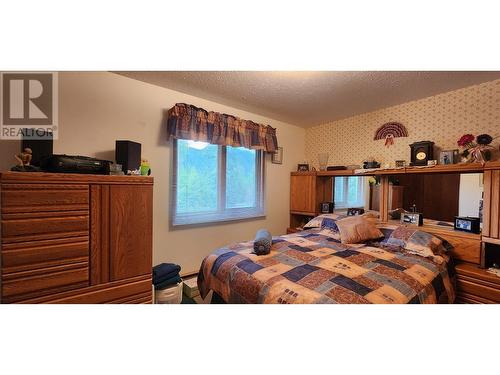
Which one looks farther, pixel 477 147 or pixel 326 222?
pixel 326 222

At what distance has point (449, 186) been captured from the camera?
2.22 meters

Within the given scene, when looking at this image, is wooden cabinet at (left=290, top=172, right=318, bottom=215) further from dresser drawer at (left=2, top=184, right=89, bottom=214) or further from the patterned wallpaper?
dresser drawer at (left=2, top=184, right=89, bottom=214)

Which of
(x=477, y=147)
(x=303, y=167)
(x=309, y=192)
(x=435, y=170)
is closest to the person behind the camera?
(x=477, y=147)

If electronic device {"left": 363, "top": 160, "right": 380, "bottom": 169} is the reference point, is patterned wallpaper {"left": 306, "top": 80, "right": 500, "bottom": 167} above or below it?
above

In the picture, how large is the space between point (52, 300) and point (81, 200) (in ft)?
1.95

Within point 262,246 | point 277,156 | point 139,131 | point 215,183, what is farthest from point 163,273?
point 277,156

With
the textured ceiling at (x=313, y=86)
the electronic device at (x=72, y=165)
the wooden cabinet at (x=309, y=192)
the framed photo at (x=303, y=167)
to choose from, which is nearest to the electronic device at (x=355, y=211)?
the wooden cabinet at (x=309, y=192)

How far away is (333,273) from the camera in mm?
1453

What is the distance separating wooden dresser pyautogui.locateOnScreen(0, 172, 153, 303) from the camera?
1107mm

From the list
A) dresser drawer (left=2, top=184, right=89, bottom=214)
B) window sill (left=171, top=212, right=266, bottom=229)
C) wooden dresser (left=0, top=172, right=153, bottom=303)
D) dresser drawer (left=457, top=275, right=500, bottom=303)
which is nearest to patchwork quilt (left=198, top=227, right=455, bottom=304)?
dresser drawer (left=457, top=275, right=500, bottom=303)

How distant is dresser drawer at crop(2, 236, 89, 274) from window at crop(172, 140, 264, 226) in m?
1.12

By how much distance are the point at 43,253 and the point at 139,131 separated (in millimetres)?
1362

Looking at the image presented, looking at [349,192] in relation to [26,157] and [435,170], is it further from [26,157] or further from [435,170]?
[26,157]
